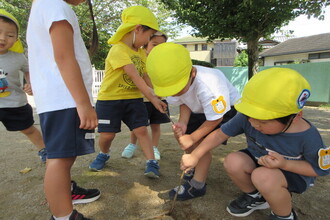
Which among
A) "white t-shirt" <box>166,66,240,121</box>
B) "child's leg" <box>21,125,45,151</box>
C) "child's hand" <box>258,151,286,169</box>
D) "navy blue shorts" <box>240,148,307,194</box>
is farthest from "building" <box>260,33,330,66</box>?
"child's leg" <box>21,125,45,151</box>

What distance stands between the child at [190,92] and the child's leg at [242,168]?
9.7 inches

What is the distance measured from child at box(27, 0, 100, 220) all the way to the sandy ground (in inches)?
17.2

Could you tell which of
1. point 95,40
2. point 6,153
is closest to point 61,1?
point 95,40

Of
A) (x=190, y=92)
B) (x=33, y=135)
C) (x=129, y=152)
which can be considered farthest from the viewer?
(x=129, y=152)

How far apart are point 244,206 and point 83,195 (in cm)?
110

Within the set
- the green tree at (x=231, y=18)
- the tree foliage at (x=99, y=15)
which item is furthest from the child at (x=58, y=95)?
the tree foliage at (x=99, y=15)

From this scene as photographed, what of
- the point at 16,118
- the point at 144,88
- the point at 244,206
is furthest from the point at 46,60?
the point at 244,206

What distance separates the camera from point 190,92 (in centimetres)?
171

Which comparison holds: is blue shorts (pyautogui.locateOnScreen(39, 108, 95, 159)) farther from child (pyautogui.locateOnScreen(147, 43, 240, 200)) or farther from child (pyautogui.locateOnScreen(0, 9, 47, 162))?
child (pyautogui.locateOnScreen(0, 9, 47, 162))

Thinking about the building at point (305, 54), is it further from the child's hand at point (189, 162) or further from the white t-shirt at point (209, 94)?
the child's hand at point (189, 162)

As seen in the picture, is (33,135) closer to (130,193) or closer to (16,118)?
(16,118)

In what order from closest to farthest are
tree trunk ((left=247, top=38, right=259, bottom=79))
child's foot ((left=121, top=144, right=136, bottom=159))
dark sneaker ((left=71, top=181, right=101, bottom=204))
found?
1. dark sneaker ((left=71, top=181, right=101, bottom=204))
2. child's foot ((left=121, top=144, right=136, bottom=159))
3. tree trunk ((left=247, top=38, right=259, bottom=79))

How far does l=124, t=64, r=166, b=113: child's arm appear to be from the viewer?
2049 millimetres

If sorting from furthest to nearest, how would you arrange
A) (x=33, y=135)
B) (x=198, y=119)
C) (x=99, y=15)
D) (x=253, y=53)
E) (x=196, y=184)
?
(x=99, y=15), (x=253, y=53), (x=33, y=135), (x=198, y=119), (x=196, y=184)
